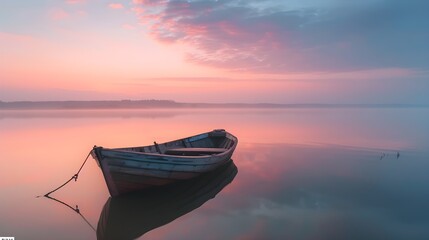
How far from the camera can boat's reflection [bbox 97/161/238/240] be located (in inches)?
338

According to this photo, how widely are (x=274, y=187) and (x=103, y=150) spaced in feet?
22.5

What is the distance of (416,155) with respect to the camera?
19.1m

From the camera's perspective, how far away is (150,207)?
10000 millimetres

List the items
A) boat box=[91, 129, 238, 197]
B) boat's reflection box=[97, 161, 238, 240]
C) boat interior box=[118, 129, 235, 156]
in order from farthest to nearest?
boat interior box=[118, 129, 235, 156] → boat box=[91, 129, 238, 197] → boat's reflection box=[97, 161, 238, 240]

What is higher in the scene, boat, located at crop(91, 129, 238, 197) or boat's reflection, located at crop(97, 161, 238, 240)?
boat, located at crop(91, 129, 238, 197)

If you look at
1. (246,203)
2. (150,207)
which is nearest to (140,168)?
(150,207)

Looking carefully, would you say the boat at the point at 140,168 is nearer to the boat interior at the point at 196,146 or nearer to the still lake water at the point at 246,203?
the still lake water at the point at 246,203

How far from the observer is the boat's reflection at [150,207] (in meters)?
8.59

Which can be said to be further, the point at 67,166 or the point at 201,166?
the point at 67,166

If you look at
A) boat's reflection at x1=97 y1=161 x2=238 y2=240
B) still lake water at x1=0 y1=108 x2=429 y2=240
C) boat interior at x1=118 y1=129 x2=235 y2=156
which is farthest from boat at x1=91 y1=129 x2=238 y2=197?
boat interior at x1=118 y1=129 x2=235 y2=156

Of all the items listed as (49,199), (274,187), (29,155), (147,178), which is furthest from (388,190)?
(29,155)

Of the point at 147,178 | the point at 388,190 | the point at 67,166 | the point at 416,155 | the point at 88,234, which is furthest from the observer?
the point at 416,155

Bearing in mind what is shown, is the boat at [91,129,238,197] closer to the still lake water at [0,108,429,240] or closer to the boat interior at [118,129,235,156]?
the still lake water at [0,108,429,240]

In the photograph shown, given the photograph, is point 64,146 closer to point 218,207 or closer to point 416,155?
point 218,207
